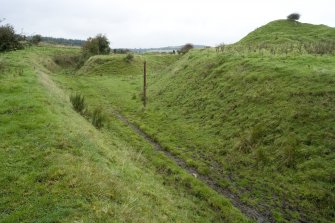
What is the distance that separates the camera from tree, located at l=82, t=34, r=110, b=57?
235 ft

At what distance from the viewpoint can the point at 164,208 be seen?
1098 centimetres

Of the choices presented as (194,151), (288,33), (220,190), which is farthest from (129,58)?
(220,190)

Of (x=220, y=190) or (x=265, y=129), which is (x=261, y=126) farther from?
(x=220, y=190)

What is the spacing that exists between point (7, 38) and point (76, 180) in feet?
158

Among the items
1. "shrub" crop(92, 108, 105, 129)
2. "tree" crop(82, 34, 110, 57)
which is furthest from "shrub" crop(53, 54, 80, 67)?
"shrub" crop(92, 108, 105, 129)

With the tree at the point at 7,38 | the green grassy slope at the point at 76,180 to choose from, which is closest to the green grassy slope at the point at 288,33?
the green grassy slope at the point at 76,180

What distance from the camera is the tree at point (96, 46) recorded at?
71.5m

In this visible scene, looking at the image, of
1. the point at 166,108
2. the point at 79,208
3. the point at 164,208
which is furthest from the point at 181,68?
the point at 79,208

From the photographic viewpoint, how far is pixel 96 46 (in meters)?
72.9

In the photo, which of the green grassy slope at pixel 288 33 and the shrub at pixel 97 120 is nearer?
the shrub at pixel 97 120

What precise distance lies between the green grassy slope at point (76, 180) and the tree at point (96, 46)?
5604cm

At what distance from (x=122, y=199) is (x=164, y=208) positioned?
6.29 ft

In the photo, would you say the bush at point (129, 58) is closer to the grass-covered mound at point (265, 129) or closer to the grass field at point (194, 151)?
the grass-covered mound at point (265, 129)

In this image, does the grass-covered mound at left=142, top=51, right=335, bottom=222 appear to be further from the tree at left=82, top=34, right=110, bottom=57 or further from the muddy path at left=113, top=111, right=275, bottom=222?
the tree at left=82, top=34, right=110, bottom=57
